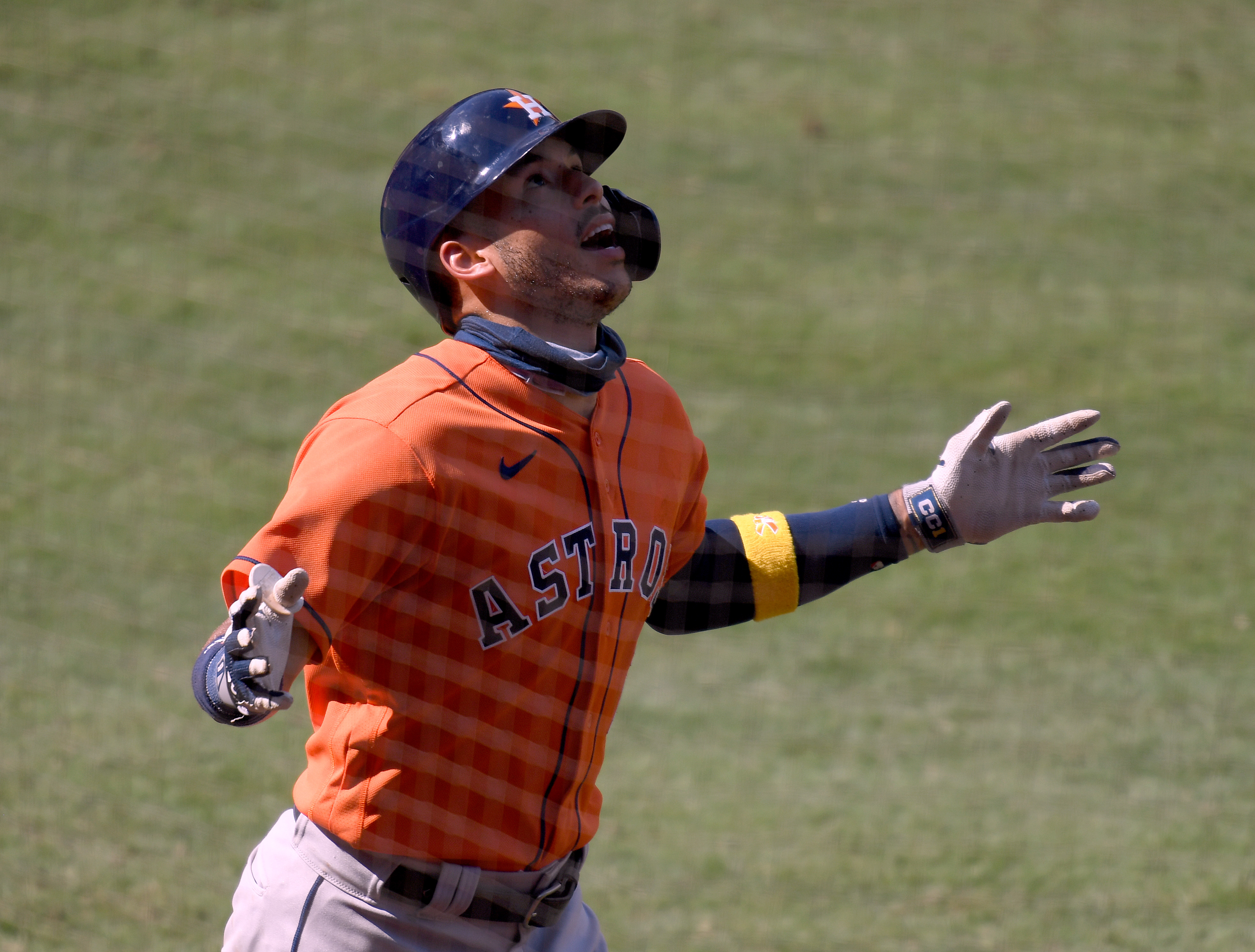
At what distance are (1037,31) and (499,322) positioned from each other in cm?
977

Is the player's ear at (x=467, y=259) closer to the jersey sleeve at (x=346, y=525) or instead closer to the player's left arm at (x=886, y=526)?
the jersey sleeve at (x=346, y=525)

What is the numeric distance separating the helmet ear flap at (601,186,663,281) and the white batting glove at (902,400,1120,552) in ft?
2.39

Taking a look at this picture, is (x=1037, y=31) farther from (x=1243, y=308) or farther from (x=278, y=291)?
(x=278, y=291)

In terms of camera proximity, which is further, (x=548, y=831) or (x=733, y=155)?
(x=733, y=155)

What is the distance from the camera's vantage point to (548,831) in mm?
2514

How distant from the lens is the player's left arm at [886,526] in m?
2.83

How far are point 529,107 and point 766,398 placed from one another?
244 inches

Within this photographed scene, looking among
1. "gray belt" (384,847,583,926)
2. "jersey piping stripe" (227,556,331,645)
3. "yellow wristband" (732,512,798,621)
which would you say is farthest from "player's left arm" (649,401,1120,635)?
"jersey piping stripe" (227,556,331,645)

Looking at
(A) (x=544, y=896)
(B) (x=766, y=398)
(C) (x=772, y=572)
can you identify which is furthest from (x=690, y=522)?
(B) (x=766, y=398)

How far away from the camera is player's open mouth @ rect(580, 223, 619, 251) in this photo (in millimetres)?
2525

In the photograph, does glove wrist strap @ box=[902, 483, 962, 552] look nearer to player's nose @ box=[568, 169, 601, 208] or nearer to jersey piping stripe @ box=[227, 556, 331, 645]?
player's nose @ box=[568, 169, 601, 208]

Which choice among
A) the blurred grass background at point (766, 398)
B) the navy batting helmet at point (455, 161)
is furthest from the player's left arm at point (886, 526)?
the blurred grass background at point (766, 398)

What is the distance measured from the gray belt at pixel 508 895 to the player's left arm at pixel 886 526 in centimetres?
58

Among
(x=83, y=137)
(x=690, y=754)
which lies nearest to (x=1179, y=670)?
(x=690, y=754)
